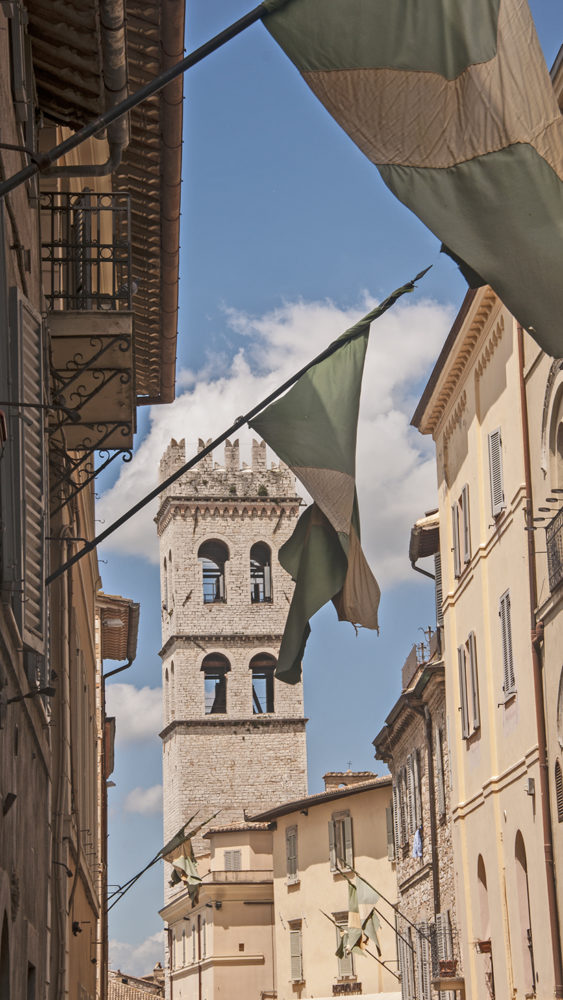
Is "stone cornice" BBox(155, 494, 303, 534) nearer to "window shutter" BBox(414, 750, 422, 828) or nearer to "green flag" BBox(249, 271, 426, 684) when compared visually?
"window shutter" BBox(414, 750, 422, 828)

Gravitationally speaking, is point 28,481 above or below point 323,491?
below

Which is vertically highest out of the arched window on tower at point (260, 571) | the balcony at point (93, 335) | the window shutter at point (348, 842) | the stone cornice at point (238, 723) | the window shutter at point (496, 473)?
the arched window on tower at point (260, 571)

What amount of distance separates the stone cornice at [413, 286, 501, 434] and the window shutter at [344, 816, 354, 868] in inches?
886

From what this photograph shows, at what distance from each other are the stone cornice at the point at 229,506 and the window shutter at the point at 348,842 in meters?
39.7

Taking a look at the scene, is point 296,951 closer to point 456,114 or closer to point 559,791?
point 559,791

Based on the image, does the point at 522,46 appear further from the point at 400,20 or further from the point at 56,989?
the point at 56,989

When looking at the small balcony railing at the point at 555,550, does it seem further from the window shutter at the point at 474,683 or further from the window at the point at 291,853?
the window at the point at 291,853

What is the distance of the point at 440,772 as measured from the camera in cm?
3005

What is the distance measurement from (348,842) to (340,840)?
61 cm

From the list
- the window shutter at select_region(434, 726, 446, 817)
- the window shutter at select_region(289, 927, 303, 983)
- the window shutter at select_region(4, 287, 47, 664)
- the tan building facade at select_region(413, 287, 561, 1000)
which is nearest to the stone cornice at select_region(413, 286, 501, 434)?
the tan building facade at select_region(413, 287, 561, 1000)

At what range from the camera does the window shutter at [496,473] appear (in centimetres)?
2236

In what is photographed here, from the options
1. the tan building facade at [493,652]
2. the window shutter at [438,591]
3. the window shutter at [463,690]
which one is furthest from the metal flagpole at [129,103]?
the window shutter at [438,591]

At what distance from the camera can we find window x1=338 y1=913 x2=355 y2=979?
161 ft

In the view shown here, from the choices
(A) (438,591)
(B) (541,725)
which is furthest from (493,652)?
(A) (438,591)
